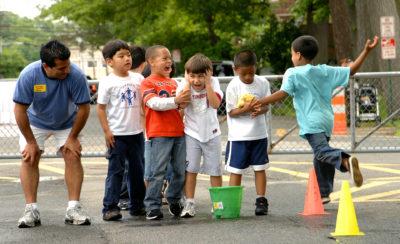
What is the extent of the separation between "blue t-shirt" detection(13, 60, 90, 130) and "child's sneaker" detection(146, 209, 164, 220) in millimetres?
1071

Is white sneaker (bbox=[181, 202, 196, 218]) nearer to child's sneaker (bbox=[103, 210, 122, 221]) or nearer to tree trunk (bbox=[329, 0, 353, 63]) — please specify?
child's sneaker (bbox=[103, 210, 122, 221])

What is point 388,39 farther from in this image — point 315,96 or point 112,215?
point 112,215

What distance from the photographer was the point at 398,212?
892 cm

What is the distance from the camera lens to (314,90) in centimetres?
901

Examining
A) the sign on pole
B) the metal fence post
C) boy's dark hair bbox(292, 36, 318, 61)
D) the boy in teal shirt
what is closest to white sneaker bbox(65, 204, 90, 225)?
the boy in teal shirt

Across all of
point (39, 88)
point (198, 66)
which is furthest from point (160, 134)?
point (39, 88)

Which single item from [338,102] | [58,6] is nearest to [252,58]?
[338,102]

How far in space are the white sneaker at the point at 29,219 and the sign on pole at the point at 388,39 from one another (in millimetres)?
16017

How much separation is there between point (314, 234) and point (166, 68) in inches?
83.8

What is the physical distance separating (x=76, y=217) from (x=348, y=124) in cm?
755

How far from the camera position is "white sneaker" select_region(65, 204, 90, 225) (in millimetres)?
8602

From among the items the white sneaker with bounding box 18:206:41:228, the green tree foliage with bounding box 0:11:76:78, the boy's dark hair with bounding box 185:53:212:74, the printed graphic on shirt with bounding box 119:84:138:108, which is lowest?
the white sneaker with bounding box 18:206:41:228

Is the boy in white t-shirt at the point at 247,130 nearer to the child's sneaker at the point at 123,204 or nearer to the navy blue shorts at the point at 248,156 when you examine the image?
the navy blue shorts at the point at 248,156

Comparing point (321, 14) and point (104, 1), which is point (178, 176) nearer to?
point (321, 14)
